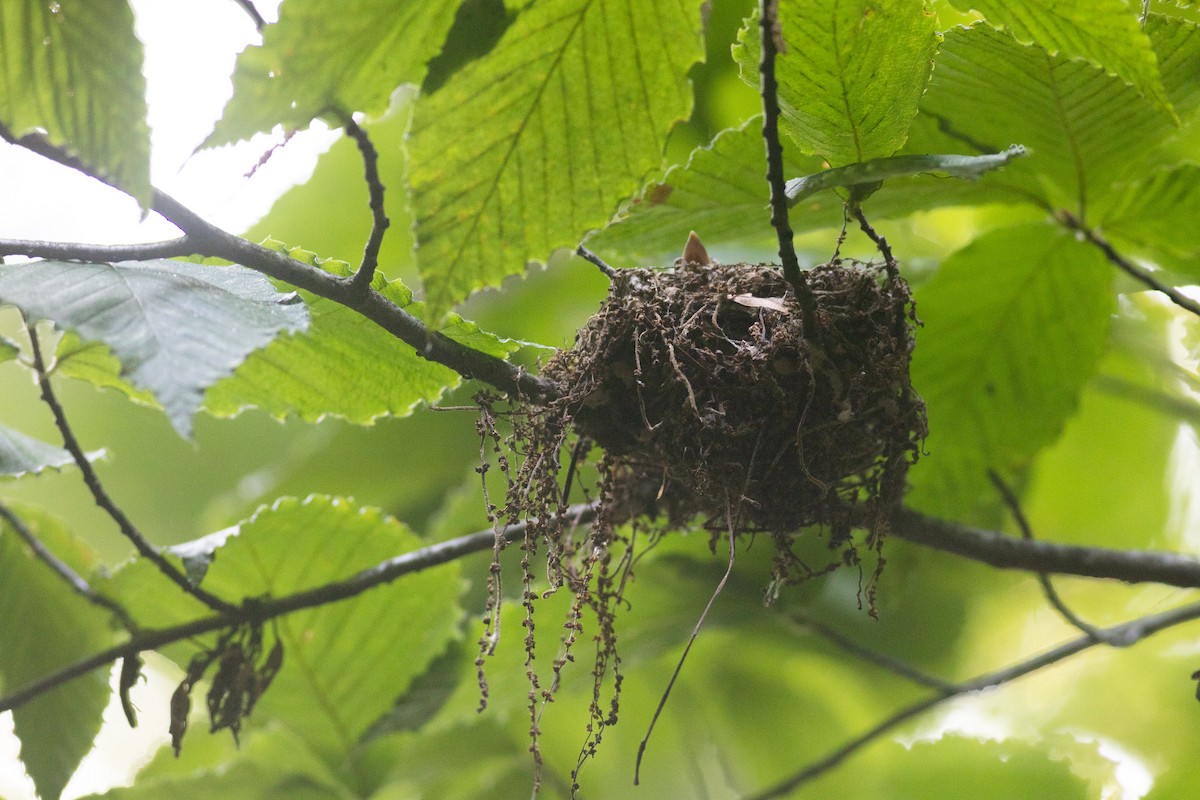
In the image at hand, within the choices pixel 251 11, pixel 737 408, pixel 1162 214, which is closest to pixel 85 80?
pixel 251 11

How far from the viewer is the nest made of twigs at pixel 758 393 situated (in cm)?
81

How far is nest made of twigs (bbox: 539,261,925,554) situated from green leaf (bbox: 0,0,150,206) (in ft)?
1.32

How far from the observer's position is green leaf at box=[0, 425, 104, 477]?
995mm

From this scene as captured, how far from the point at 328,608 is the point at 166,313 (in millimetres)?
733

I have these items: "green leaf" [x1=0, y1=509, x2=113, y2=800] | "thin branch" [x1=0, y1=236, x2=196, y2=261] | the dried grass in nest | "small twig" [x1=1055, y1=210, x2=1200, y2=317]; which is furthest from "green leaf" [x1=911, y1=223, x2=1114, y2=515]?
"green leaf" [x1=0, y1=509, x2=113, y2=800]

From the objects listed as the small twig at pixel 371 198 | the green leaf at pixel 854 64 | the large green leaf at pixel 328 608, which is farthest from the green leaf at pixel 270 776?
the green leaf at pixel 854 64

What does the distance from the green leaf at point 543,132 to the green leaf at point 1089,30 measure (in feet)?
0.68

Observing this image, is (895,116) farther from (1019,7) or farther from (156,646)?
(156,646)

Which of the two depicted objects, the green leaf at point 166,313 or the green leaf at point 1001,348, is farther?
the green leaf at point 1001,348

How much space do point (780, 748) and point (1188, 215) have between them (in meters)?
1.17

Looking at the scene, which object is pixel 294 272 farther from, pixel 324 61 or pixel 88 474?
pixel 88 474

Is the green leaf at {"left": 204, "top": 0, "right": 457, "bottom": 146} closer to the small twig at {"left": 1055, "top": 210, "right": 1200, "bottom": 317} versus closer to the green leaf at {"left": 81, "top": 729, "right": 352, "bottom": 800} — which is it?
the small twig at {"left": 1055, "top": 210, "right": 1200, "bottom": 317}

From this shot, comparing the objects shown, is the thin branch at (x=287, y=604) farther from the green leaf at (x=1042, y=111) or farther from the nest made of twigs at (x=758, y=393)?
the green leaf at (x=1042, y=111)

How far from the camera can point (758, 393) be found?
2.66ft
